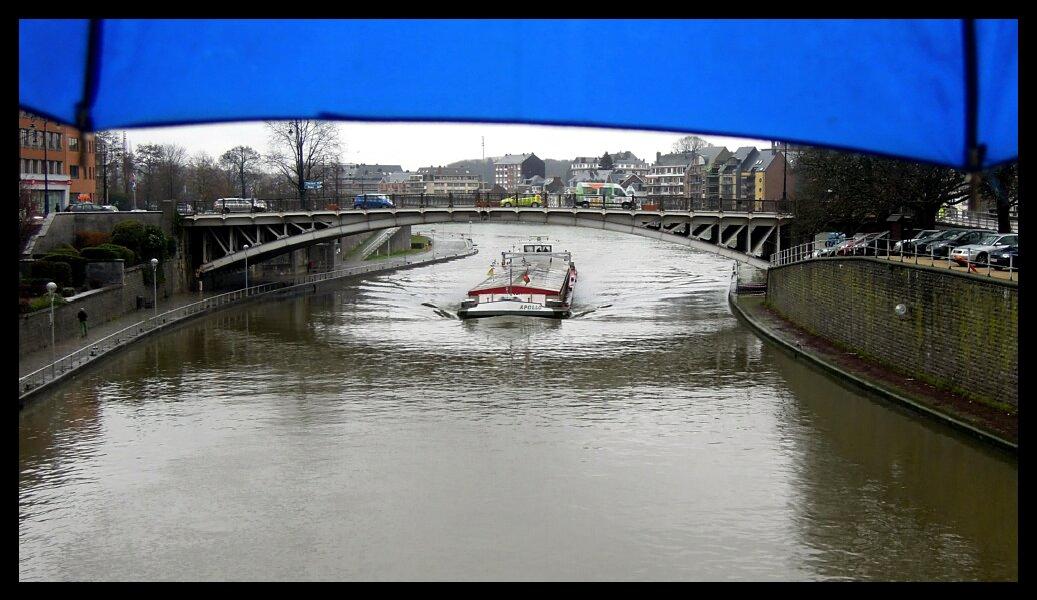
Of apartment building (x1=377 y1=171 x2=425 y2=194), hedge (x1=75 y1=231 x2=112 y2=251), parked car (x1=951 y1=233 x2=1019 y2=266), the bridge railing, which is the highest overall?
apartment building (x1=377 y1=171 x2=425 y2=194)

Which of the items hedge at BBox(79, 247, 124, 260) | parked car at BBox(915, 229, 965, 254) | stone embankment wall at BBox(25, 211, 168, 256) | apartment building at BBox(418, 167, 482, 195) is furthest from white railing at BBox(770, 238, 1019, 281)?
apartment building at BBox(418, 167, 482, 195)

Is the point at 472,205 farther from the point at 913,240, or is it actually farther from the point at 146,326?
the point at 913,240

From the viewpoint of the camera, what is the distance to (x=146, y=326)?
84.6 feet

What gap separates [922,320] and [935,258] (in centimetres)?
164

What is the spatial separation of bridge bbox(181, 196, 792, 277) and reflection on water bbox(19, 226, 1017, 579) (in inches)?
343

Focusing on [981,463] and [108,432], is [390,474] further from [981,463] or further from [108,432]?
[981,463]

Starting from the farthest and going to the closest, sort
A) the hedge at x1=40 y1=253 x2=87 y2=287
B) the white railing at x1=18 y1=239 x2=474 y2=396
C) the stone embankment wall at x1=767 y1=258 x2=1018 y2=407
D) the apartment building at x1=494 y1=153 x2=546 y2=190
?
the apartment building at x1=494 y1=153 x2=546 y2=190
the hedge at x1=40 y1=253 x2=87 y2=287
the white railing at x1=18 y1=239 x2=474 y2=396
the stone embankment wall at x1=767 y1=258 x2=1018 y2=407

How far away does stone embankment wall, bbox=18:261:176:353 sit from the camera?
21.0 metres

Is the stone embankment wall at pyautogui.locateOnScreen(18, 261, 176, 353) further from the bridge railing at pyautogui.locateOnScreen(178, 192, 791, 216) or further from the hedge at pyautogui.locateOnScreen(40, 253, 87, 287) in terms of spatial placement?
the bridge railing at pyautogui.locateOnScreen(178, 192, 791, 216)

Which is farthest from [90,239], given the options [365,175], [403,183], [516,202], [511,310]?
[403,183]

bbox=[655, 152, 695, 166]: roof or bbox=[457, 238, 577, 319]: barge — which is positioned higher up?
bbox=[655, 152, 695, 166]: roof
